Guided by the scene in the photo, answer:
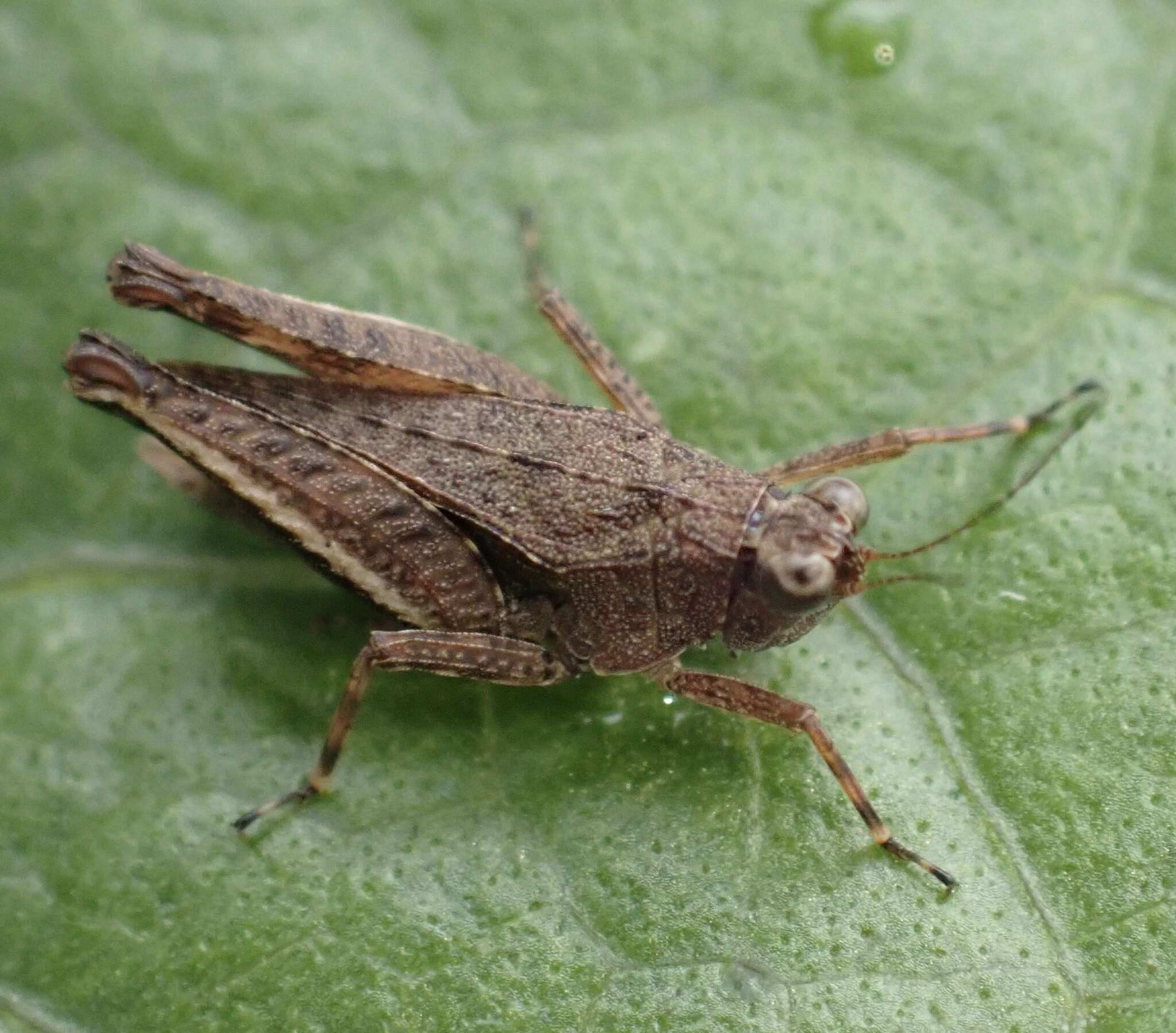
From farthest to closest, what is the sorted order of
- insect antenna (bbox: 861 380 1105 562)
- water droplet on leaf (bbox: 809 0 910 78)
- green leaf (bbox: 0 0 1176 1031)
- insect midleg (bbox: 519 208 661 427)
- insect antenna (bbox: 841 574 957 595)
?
water droplet on leaf (bbox: 809 0 910 78) → insect midleg (bbox: 519 208 661 427) → insect antenna (bbox: 861 380 1105 562) → insect antenna (bbox: 841 574 957 595) → green leaf (bbox: 0 0 1176 1031)

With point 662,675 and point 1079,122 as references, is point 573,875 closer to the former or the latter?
point 662,675

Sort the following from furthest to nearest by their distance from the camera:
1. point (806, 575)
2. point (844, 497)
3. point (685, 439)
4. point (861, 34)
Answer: point (861, 34) → point (685, 439) → point (844, 497) → point (806, 575)

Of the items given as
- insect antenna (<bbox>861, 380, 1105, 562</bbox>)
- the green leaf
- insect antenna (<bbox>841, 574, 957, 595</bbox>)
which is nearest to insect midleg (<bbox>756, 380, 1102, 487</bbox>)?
insect antenna (<bbox>861, 380, 1105, 562</bbox>)

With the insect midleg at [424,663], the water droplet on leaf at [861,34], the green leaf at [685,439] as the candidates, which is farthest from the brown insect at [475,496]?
the water droplet on leaf at [861,34]

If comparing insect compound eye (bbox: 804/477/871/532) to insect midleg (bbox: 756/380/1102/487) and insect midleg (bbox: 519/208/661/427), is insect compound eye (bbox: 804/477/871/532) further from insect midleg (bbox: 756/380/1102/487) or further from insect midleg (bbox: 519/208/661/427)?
insect midleg (bbox: 519/208/661/427)

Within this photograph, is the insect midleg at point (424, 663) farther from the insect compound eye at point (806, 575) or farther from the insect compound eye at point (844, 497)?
the insect compound eye at point (844, 497)

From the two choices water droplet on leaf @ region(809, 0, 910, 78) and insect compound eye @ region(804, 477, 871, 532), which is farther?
water droplet on leaf @ region(809, 0, 910, 78)

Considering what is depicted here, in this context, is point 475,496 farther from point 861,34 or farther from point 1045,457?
point 861,34

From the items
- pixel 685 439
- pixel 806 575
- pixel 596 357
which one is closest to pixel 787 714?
pixel 806 575
